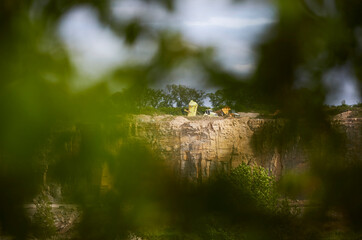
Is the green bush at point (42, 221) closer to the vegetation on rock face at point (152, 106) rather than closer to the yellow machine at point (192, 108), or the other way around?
the vegetation on rock face at point (152, 106)

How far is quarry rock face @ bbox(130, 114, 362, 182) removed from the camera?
52cm

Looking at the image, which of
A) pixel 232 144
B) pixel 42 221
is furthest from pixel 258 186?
pixel 42 221

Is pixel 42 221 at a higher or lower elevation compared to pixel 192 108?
lower

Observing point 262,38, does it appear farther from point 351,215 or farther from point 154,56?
point 351,215

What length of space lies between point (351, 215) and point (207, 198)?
18 cm

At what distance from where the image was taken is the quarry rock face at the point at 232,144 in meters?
0.52

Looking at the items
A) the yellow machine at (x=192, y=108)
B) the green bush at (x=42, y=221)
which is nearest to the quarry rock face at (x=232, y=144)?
the yellow machine at (x=192, y=108)

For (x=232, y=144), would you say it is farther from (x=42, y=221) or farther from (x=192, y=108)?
(x=42, y=221)

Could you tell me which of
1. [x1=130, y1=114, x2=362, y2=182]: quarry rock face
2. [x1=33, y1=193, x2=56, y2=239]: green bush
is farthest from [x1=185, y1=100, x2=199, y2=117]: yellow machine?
[x1=33, y1=193, x2=56, y2=239]: green bush

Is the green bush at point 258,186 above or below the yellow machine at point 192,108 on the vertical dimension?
below

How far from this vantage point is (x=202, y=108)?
1.82 feet

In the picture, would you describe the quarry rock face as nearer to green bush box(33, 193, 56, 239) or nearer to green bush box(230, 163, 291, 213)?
green bush box(230, 163, 291, 213)

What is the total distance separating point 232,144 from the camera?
0.54 m

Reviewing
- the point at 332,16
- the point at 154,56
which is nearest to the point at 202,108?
the point at 154,56
